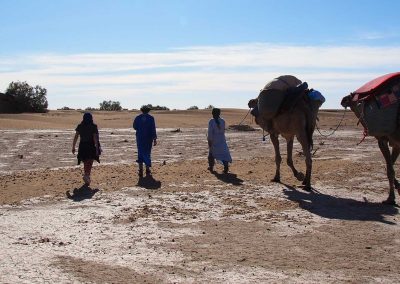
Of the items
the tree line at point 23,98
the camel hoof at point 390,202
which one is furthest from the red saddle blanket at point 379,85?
the tree line at point 23,98

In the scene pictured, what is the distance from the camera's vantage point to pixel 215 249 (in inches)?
271

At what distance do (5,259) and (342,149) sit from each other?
51.9 feet

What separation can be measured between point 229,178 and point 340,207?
159 inches

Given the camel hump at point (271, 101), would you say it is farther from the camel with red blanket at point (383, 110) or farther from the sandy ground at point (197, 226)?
the camel with red blanket at point (383, 110)

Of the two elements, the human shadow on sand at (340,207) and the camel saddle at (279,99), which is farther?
the camel saddle at (279,99)

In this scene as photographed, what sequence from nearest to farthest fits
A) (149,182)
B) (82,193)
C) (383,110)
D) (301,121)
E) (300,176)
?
(383,110)
(82,193)
(301,121)
(300,176)
(149,182)

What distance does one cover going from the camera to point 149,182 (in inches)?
495

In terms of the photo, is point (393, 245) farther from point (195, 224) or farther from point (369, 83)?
point (369, 83)

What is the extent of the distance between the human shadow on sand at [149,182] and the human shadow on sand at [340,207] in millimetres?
2825

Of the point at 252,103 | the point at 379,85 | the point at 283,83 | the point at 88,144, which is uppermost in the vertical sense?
the point at 283,83

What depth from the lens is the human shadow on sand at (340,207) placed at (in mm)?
8777

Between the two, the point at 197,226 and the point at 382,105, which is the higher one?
the point at 382,105

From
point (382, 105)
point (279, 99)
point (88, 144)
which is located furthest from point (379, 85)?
point (88, 144)

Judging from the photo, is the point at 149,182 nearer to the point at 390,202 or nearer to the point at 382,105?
the point at 390,202
